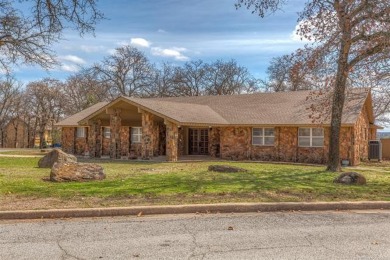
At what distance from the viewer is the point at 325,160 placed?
2173 cm

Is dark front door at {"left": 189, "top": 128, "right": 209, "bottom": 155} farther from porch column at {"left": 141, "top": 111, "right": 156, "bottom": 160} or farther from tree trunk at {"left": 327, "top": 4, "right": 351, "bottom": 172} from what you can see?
tree trunk at {"left": 327, "top": 4, "right": 351, "bottom": 172}

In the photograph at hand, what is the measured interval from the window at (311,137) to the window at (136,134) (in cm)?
1082

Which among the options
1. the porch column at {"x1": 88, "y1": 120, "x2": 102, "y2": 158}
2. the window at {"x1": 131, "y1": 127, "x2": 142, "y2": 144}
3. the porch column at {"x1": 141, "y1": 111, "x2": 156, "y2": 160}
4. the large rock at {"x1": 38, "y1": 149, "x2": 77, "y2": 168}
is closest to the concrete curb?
the large rock at {"x1": 38, "y1": 149, "x2": 77, "y2": 168}

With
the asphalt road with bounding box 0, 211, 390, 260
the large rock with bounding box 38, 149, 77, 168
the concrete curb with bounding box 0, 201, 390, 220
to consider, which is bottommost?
the asphalt road with bounding box 0, 211, 390, 260

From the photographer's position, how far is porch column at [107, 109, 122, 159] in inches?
960

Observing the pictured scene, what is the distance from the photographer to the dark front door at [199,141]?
26.6 m

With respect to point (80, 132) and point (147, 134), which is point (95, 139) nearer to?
point (80, 132)

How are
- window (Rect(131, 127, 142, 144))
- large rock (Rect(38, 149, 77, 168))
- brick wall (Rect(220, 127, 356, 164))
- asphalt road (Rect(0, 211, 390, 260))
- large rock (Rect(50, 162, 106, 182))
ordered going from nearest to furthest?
asphalt road (Rect(0, 211, 390, 260)) → large rock (Rect(50, 162, 106, 182)) → large rock (Rect(38, 149, 77, 168)) → brick wall (Rect(220, 127, 356, 164)) → window (Rect(131, 127, 142, 144))

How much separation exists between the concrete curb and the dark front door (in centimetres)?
1796

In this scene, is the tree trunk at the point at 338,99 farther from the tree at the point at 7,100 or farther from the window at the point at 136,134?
the tree at the point at 7,100

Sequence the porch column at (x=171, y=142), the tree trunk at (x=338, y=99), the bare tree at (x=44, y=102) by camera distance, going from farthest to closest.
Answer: the bare tree at (x=44, y=102), the porch column at (x=171, y=142), the tree trunk at (x=338, y=99)

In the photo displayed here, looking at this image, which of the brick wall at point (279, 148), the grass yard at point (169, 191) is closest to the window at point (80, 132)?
the brick wall at point (279, 148)

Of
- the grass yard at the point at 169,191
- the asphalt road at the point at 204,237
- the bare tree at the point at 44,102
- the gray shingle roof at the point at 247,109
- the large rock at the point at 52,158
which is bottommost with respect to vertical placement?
the asphalt road at the point at 204,237

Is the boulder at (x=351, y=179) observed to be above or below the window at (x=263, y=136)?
below
